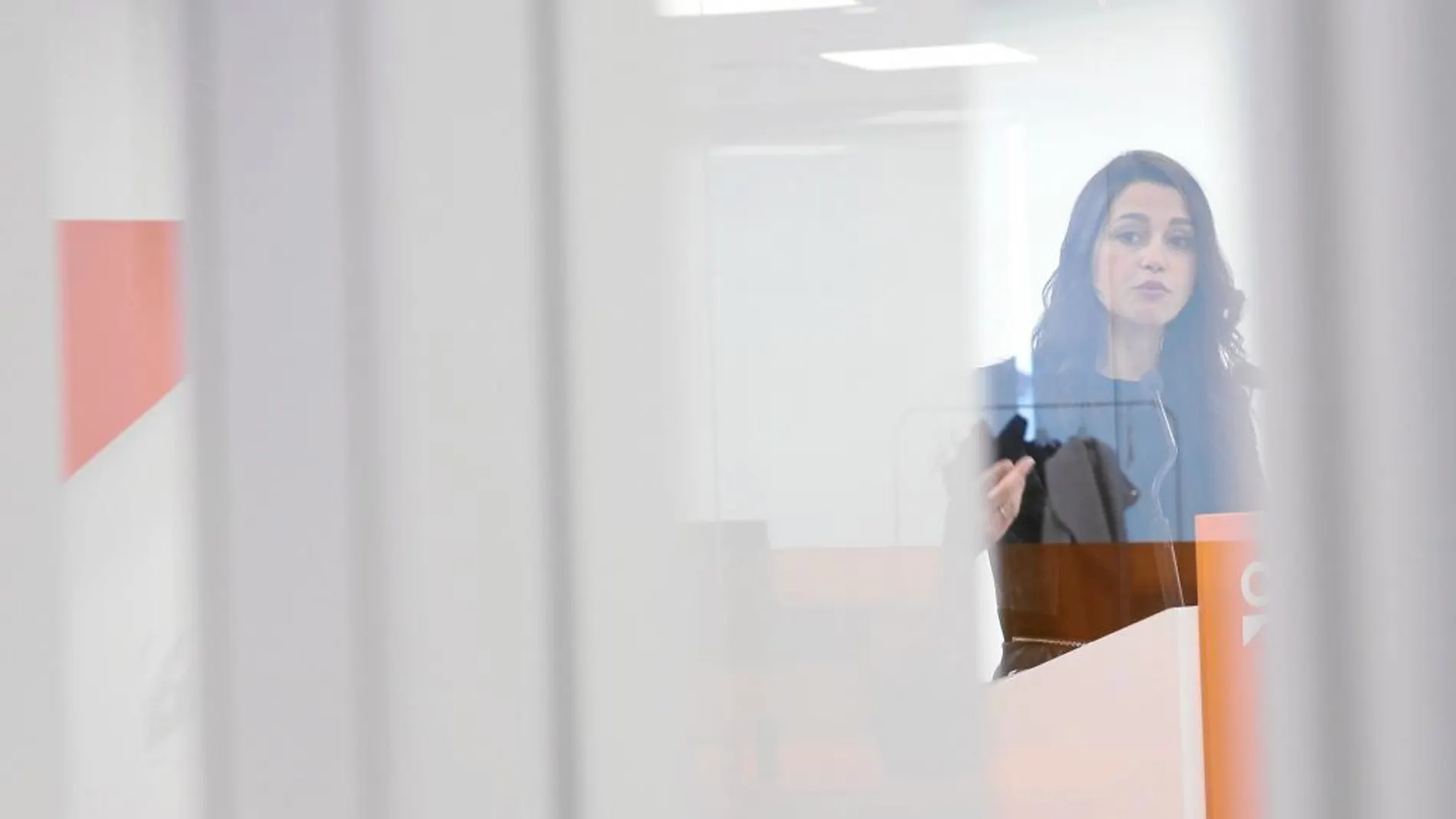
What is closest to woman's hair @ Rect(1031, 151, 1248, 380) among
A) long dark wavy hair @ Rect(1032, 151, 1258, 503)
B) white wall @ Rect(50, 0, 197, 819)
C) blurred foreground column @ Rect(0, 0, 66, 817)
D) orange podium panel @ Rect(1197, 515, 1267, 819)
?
long dark wavy hair @ Rect(1032, 151, 1258, 503)

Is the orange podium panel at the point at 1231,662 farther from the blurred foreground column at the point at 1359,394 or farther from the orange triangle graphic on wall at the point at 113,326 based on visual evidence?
the orange triangle graphic on wall at the point at 113,326

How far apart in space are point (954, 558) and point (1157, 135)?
32cm

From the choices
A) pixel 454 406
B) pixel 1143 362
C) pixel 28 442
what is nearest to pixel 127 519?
pixel 28 442

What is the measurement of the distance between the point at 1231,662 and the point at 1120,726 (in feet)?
0.28

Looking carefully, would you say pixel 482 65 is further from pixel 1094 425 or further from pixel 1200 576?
pixel 1200 576

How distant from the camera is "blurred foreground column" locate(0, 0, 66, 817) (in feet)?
3.90

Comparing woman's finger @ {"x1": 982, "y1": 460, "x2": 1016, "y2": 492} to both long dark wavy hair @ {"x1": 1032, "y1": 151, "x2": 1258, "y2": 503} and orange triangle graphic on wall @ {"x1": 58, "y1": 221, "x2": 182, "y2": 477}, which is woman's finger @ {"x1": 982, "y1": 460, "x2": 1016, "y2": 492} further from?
orange triangle graphic on wall @ {"x1": 58, "y1": 221, "x2": 182, "y2": 477}

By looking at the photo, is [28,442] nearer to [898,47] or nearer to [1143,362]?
[898,47]

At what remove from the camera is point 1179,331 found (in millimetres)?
1000

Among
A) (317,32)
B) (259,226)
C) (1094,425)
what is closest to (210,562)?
(259,226)

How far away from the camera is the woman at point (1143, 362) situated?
982 mm

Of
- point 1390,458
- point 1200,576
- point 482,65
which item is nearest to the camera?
point 1390,458

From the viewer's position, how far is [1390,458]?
862 mm

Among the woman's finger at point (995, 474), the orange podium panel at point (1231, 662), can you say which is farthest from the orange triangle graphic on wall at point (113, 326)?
the orange podium panel at point (1231, 662)
